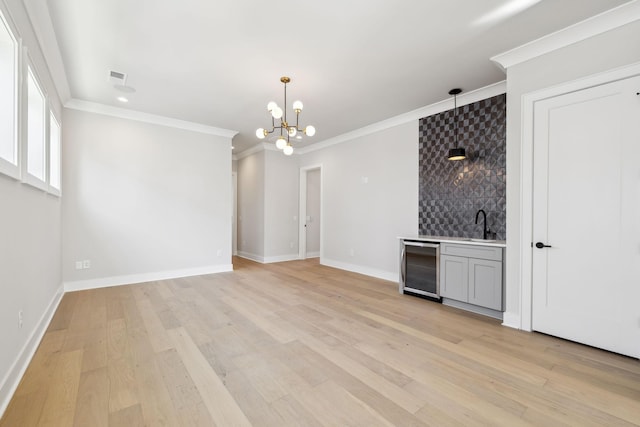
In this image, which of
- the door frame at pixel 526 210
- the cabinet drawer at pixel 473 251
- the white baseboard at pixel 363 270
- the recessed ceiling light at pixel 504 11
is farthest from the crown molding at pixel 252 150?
the door frame at pixel 526 210

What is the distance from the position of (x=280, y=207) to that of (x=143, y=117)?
3.23 m

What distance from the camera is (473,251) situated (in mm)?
3312

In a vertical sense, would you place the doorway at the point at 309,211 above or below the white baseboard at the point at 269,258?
above

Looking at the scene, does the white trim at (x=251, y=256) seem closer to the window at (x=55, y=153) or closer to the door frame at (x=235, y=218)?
the door frame at (x=235, y=218)

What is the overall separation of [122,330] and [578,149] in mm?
4674

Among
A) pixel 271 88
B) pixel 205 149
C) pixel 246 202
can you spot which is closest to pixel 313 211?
pixel 246 202

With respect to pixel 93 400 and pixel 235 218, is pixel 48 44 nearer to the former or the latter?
pixel 93 400


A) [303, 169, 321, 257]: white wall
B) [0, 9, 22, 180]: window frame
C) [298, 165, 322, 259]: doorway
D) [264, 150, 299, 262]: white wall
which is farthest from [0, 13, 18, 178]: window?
[303, 169, 321, 257]: white wall

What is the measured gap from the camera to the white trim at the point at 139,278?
13.8 feet

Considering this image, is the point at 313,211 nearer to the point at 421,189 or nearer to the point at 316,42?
the point at 421,189

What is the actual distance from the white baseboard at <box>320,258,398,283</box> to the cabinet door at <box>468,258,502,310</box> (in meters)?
1.60

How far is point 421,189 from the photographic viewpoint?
448 cm

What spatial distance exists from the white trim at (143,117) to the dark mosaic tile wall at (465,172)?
377 centimetres

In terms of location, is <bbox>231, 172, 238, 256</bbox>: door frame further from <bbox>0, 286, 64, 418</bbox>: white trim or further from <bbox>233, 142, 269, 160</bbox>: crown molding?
<bbox>0, 286, 64, 418</bbox>: white trim
